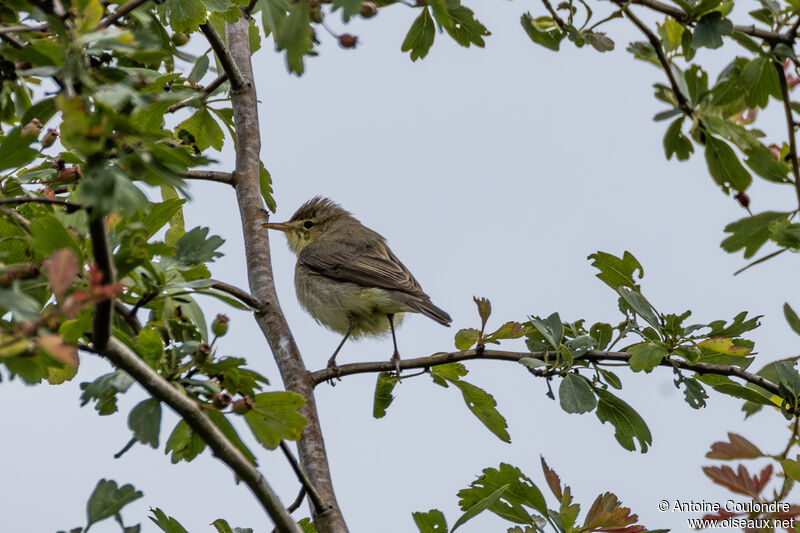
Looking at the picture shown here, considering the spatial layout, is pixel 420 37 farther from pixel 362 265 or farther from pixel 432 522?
pixel 362 265

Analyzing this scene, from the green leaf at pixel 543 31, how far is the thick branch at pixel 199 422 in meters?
1.66

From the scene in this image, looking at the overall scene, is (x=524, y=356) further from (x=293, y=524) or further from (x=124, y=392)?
(x=124, y=392)

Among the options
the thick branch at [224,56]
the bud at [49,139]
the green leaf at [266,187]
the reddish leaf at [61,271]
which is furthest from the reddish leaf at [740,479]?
the green leaf at [266,187]

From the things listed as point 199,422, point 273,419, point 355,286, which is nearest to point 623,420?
point 273,419

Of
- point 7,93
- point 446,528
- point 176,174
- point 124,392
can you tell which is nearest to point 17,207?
point 7,93

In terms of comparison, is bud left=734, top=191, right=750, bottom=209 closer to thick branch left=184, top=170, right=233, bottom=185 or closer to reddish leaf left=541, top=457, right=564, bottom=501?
reddish leaf left=541, top=457, right=564, bottom=501

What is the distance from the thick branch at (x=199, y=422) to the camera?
1.90m

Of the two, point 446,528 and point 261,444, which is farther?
point 446,528

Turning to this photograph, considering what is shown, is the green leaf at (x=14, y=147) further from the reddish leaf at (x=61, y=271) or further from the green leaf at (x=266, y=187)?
the green leaf at (x=266, y=187)

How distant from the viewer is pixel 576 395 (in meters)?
3.14

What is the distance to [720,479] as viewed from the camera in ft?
6.94

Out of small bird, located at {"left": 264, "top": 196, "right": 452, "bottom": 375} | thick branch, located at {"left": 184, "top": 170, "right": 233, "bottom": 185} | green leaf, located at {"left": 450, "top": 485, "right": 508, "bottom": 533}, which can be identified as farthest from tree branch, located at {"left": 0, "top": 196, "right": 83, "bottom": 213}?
small bird, located at {"left": 264, "top": 196, "right": 452, "bottom": 375}

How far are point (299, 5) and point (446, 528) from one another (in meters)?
1.73

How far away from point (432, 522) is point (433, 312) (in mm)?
2400
